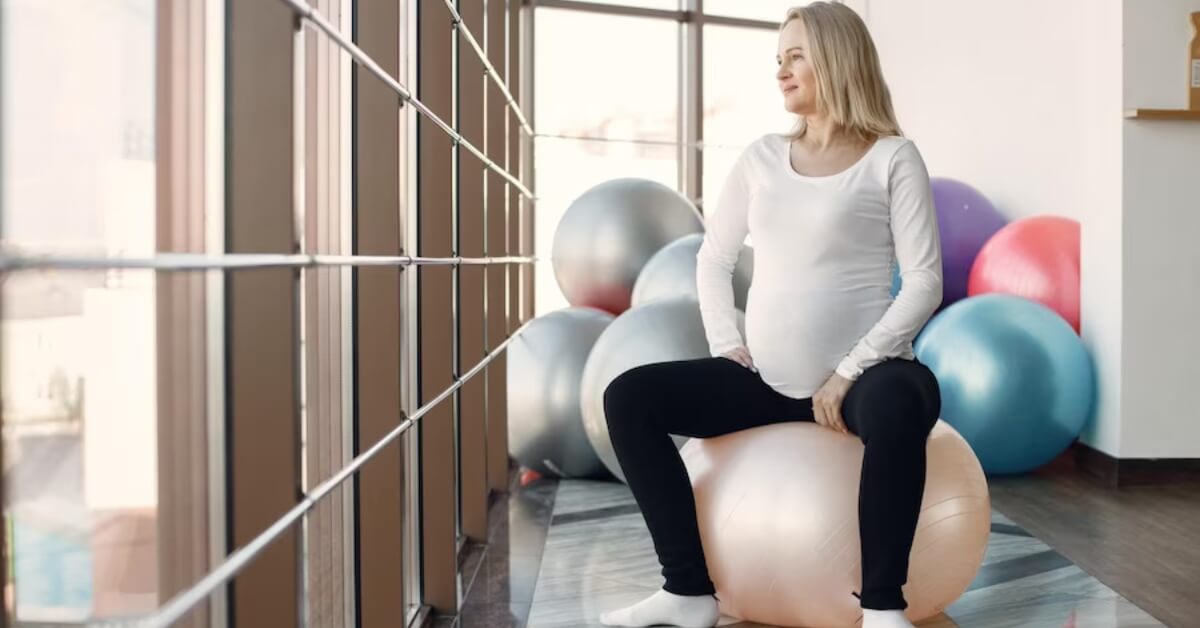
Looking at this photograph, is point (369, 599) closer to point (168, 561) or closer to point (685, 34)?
point (168, 561)

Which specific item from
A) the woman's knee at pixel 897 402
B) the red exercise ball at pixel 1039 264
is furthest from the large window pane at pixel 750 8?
the woman's knee at pixel 897 402

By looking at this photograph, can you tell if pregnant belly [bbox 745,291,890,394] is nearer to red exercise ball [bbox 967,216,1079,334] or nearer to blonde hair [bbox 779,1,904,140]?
blonde hair [bbox 779,1,904,140]

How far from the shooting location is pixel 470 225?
2.34 m

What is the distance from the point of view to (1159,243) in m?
3.04

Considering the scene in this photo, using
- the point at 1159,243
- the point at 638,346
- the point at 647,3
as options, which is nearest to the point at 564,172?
the point at 647,3

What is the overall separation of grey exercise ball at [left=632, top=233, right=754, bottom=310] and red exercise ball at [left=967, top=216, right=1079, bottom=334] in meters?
0.78

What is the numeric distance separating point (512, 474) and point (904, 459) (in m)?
1.79

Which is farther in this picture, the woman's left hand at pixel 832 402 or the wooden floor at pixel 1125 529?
the wooden floor at pixel 1125 529

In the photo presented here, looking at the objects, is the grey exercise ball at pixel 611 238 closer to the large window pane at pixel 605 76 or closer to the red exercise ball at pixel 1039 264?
the red exercise ball at pixel 1039 264

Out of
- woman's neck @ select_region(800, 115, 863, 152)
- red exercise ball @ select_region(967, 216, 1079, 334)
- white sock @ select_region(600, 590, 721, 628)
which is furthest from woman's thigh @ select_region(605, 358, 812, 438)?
red exercise ball @ select_region(967, 216, 1079, 334)

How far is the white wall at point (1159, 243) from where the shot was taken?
3008 millimetres

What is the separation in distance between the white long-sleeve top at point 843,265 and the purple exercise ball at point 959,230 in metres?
2.14

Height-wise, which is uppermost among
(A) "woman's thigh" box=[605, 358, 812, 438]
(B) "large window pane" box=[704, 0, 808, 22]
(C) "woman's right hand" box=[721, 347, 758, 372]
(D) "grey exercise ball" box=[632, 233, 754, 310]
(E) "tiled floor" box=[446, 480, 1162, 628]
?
(B) "large window pane" box=[704, 0, 808, 22]

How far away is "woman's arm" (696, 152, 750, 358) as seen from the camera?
1999 millimetres
